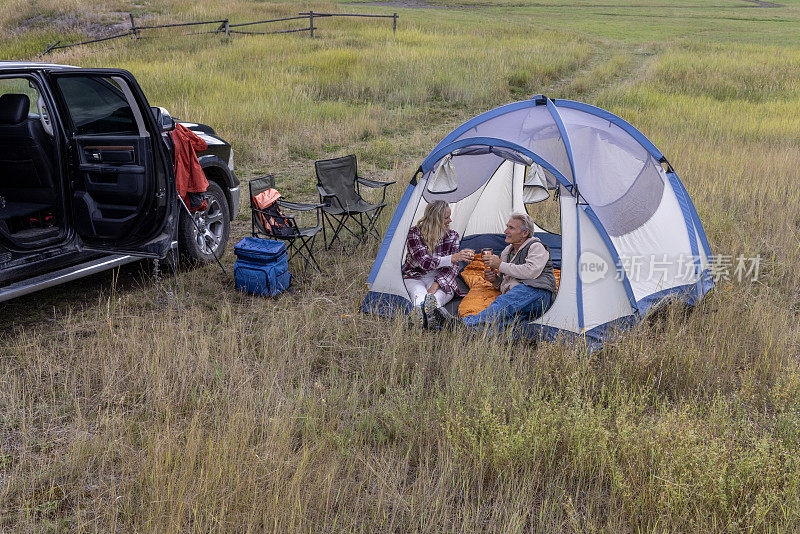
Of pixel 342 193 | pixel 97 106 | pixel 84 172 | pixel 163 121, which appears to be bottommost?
pixel 342 193

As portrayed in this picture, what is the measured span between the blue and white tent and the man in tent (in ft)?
0.42

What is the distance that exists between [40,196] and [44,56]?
1532 centimetres

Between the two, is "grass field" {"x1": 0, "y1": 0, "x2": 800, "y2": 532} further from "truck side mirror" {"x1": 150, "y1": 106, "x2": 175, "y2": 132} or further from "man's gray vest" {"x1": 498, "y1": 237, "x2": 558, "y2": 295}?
"truck side mirror" {"x1": 150, "y1": 106, "x2": 175, "y2": 132}

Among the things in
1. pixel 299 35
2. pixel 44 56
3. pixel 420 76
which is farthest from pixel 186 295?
pixel 299 35

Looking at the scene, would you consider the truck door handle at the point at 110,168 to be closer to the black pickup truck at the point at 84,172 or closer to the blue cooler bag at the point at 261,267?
the black pickup truck at the point at 84,172

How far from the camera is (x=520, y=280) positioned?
4902 millimetres

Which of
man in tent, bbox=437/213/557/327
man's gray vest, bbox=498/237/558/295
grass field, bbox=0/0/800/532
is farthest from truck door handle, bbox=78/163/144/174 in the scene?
man's gray vest, bbox=498/237/558/295

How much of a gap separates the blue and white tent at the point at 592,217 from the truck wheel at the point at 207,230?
1.60 metres

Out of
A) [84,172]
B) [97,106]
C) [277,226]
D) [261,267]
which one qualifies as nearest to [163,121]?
[97,106]

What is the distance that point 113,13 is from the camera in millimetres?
24422

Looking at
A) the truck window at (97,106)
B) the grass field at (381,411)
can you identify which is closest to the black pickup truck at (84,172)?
the truck window at (97,106)

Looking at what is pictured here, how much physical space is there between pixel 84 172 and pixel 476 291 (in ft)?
10.2

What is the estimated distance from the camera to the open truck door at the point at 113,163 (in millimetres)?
4598

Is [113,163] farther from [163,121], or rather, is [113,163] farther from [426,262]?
[426,262]
